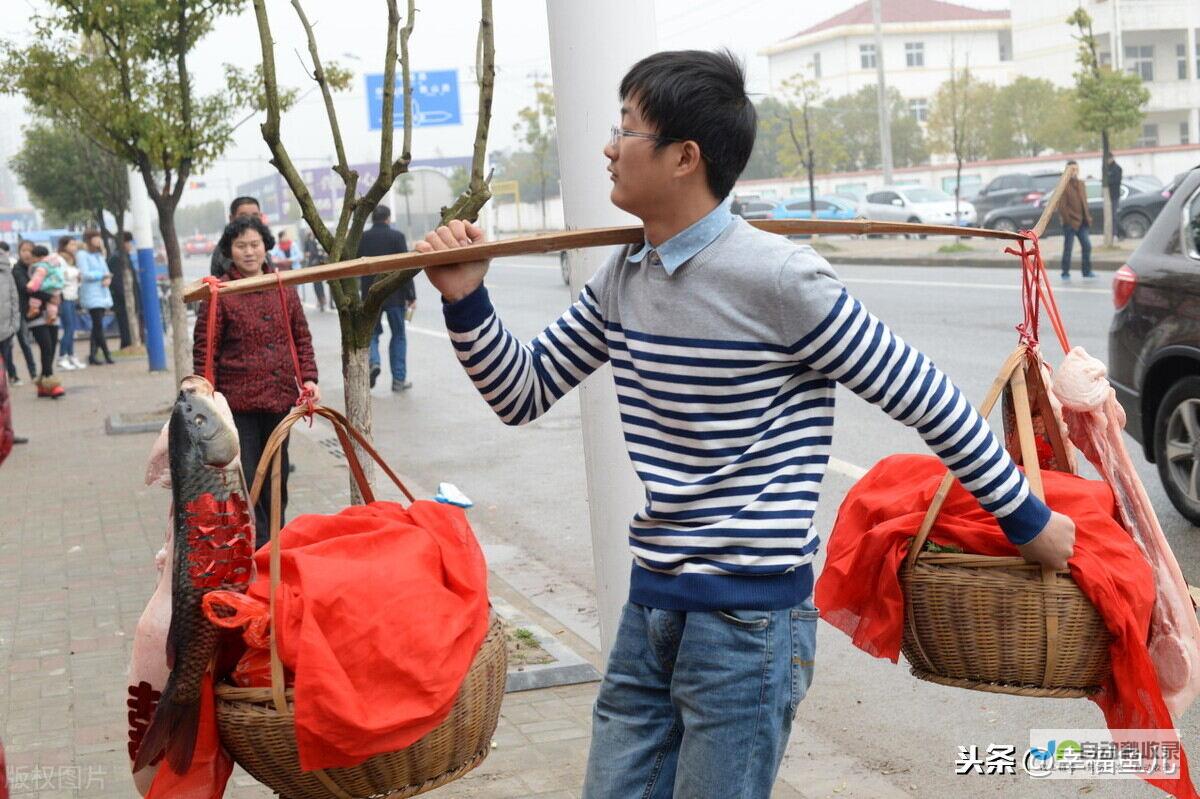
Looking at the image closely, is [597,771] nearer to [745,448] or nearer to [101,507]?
[745,448]

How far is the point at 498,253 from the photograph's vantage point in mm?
2621

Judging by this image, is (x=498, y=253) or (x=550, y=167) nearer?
(x=498, y=253)

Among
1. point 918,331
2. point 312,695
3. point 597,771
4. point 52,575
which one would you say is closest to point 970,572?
point 597,771

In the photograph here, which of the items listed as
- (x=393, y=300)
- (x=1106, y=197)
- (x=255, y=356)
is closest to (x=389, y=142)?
(x=255, y=356)

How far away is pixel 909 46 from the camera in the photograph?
86.7 metres

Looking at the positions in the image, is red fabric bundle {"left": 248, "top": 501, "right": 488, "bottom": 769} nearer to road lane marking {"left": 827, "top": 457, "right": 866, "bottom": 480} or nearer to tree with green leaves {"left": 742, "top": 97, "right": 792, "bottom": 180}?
road lane marking {"left": 827, "top": 457, "right": 866, "bottom": 480}

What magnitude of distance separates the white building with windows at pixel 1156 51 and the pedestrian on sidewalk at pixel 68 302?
5431 centimetres

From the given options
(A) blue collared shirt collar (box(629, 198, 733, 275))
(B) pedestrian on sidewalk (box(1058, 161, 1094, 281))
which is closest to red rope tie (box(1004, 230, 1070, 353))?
(A) blue collared shirt collar (box(629, 198, 733, 275))

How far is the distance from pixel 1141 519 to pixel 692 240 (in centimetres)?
122

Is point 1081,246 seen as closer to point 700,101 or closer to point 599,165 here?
point 599,165

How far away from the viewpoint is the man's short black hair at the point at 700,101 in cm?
245

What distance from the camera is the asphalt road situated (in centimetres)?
461

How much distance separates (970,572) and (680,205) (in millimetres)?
944

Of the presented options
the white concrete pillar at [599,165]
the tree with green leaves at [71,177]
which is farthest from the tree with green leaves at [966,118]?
the white concrete pillar at [599,165]
